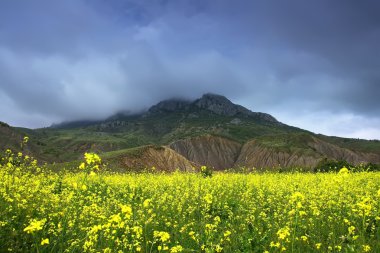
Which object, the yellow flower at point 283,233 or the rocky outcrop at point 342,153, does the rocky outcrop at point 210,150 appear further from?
the yellow flower at point 283,233

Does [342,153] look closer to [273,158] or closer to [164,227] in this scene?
[273,158]

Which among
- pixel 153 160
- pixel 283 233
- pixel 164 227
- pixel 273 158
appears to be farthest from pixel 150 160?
pixel 283 233

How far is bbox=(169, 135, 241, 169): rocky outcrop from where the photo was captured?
144375 millimetres

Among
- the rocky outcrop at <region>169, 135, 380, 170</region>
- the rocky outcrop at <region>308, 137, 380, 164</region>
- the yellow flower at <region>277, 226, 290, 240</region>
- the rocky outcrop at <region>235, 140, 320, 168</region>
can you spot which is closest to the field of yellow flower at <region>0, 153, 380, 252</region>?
the yellow flower at <region>277, 226, 290, 240</region>

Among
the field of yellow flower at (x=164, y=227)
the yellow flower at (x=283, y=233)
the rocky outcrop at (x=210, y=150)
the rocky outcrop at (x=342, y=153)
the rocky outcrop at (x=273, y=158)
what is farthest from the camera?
the rocky outcrop at (x=210, y=150)

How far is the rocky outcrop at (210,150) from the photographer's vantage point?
14438cm

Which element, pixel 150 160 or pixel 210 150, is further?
pixel 210 150

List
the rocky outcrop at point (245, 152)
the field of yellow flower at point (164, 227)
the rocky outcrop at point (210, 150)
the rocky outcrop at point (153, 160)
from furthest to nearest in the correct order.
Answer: the rocky outcrop at point (210, 150), the rocky outcrop at point (245, 152), the rocky outcrop at point (153, 160), the field of yellow flower at point (164, 227)

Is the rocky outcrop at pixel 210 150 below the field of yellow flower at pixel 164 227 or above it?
above

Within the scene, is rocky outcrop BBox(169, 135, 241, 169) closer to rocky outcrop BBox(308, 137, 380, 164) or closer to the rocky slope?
rocky outcrop BBox(308, 137, 380, 164)

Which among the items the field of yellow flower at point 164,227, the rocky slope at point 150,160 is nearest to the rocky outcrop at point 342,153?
the rocky slope at point 150,160

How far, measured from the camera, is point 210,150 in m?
150

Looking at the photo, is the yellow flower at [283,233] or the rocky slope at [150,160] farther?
the rocky slope at [150,160]

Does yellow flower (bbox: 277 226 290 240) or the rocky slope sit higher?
the rocky slope
